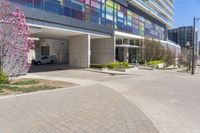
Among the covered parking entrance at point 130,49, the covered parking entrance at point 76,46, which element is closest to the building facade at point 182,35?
the covered parking entrance at point 130,49

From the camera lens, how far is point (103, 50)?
111 feet

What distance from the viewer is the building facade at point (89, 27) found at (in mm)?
20625

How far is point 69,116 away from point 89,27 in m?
20.9

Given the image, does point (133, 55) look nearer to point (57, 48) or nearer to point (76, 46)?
point (57, 48)

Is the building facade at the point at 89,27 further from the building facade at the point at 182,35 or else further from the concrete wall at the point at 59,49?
the building facade at the point at 182,35

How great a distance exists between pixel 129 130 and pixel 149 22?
163ft

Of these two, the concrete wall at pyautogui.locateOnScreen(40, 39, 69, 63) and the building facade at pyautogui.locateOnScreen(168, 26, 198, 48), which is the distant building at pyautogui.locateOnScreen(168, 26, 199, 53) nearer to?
the building facade at pyautogui.locateOnScreen(168, 26, 198, 48)

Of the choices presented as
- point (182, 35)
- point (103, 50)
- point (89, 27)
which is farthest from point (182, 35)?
point (89, 27)

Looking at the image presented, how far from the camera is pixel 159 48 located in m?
43.6

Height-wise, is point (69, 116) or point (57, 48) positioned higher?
point (57, 48)

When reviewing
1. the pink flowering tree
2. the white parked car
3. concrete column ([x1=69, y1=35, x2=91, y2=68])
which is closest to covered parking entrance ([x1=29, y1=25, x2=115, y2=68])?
concrete column ([x1=69, y1=35, x2=91, y2=68])

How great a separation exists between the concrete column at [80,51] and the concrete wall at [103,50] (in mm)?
5986

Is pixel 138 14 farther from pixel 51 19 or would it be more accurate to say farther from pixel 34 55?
pixel 51 19

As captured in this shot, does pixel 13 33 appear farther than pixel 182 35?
No
